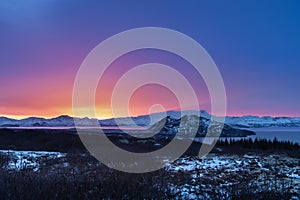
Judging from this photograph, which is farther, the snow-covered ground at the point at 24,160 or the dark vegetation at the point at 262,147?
the dark vegetation at the point at 262,147

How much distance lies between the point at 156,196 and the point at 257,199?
7.05 ft

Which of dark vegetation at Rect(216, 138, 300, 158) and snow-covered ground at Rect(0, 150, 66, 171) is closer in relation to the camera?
snow-covered ground at Rect(0, 150, 66, 171)

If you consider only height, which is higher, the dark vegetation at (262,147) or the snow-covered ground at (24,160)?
the dark vegetation at (262,147)

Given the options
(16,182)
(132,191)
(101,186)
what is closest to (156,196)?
(132,191)

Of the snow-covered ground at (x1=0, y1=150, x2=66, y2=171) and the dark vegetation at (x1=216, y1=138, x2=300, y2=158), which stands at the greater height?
the dark vegetation at (x1=216, y1=138, x2=300, y2=158)

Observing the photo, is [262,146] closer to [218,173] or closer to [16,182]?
[218,173]

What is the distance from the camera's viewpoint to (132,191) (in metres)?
6.11

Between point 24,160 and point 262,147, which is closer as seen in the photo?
point 24,160

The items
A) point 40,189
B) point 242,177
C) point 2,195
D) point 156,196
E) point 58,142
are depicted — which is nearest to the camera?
point 2,195

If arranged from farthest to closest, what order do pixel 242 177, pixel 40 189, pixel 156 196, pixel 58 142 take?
pixel 58 142 < pixel 242 177 < pixel 156 196 < pixel 40 189

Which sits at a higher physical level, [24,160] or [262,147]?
[262,147]

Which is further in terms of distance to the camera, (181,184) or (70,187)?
(181,184)

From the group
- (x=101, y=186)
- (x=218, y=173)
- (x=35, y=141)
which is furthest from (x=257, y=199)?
(x=35, y=141)

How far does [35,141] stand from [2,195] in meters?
35.9
